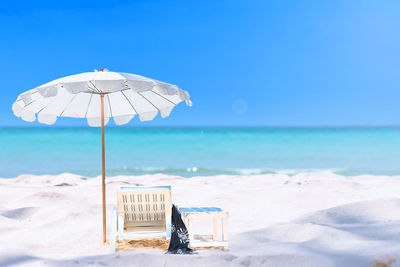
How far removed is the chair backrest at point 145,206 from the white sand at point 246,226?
461mm

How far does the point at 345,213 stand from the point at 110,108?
358 cm

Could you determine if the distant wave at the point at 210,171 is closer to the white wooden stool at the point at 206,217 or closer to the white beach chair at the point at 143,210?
the white beach chair at the point at 143,210

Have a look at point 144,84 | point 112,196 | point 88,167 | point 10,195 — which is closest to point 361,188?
point 112,196

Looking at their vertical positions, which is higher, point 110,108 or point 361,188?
point 110,108

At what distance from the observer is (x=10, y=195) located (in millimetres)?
8227

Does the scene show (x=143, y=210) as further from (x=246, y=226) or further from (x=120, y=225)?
(x=246, y=226)

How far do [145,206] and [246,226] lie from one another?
5.25 feet

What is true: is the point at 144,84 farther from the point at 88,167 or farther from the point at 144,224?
the point at 88,167

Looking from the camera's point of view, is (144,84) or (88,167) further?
(88,167)

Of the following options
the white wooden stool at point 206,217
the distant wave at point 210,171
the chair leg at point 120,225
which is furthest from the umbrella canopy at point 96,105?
the distant wave at point 210,171

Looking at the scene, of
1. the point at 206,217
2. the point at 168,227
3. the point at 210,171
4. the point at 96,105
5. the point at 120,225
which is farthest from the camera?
the point at 210,171

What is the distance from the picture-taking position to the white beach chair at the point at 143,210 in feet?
14.9

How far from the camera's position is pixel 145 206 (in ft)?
15.6

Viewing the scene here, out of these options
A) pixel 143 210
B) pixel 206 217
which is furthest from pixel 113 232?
pixel 206 217
